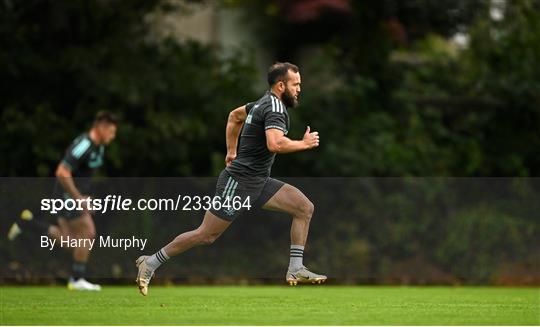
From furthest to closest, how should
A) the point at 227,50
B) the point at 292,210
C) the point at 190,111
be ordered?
the point at 227,50 → the point at 190,111 → the point at 292,210

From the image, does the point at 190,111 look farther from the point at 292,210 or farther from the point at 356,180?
the point at 292,210

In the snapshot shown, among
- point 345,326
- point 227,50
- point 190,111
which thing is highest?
point 227,50

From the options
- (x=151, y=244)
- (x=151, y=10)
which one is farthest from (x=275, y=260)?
(x=151, y=10)

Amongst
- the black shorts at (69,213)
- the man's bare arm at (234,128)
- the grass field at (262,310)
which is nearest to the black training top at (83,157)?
the black shorts at (69,213)

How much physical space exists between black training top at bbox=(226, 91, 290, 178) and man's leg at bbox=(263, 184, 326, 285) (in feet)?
0.78

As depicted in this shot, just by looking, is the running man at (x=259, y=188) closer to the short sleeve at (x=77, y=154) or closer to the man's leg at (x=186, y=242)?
the man's leg at (x=186, y=242)

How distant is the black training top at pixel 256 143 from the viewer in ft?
31.9

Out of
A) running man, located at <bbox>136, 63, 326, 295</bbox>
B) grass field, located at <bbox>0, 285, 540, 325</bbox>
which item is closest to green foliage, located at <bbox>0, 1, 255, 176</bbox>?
grass field, located at <bbox>0, 285, 540, 325</bbox>

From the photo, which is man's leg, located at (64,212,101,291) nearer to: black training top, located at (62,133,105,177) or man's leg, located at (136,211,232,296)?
black training top, located at (62,133,105,177)

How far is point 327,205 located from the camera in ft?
57.9

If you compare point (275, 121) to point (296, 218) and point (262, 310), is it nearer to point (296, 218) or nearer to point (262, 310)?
point (296, 218)

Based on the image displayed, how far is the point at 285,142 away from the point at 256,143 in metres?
0.55

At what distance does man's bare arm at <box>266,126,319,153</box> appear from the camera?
9.30 m

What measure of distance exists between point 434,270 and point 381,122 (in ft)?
10.4
